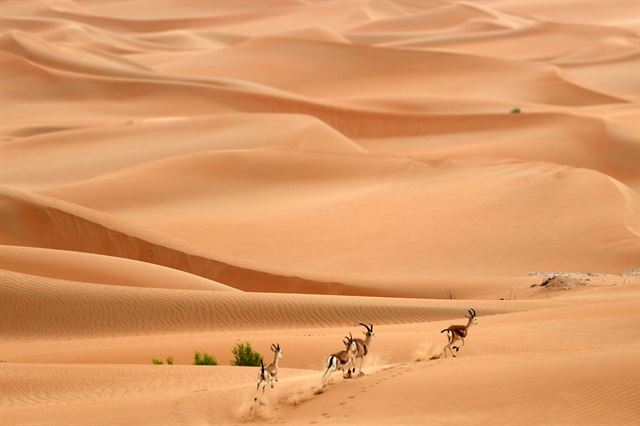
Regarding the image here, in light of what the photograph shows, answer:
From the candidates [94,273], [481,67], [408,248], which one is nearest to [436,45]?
[481,67]

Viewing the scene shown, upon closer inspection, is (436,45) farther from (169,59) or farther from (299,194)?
(299,194)

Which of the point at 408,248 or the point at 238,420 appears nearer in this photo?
the point at 238,420

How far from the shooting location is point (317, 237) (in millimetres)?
25641

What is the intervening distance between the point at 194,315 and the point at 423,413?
24.5 feet

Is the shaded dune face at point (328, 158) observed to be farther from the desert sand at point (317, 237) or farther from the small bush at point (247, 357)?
the small bush at point (247, 357)

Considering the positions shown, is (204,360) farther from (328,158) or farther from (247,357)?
(328,158)

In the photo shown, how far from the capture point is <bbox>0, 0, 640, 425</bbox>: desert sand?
9.25 m

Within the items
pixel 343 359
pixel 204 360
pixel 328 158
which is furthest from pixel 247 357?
pixel 328 158

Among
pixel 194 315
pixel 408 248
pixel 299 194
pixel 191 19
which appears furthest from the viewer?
pixel 191 19

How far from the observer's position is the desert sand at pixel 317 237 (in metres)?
9.25

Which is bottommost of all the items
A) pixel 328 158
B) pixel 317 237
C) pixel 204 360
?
pixel 204 360

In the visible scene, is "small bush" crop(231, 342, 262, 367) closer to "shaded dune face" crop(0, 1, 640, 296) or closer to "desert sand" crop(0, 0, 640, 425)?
"desert sand" crop(0, 0, 640, 425)

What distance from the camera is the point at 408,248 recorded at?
80.5 feet

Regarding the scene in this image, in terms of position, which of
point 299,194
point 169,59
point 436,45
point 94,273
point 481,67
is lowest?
point 94,273
